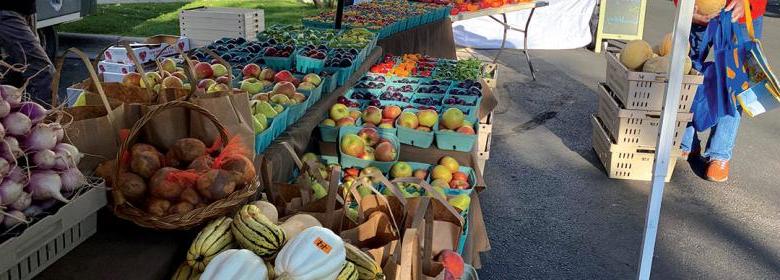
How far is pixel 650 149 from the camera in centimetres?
502

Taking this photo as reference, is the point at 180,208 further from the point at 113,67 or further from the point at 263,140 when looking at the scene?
the point at 113,67

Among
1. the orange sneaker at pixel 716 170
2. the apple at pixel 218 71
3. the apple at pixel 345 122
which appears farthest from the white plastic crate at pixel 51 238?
the orange sneaker at pixel 716 170

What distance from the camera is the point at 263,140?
2.72 metres

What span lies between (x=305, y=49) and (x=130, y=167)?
2.64m

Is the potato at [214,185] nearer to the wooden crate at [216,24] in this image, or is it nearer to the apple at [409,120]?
the apple at [409,120]

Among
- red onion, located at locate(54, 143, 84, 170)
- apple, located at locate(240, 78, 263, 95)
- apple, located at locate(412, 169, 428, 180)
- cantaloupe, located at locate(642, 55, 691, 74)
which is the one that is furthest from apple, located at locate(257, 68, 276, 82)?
cantaloupe, located at locate(642, 55, 691, 74)

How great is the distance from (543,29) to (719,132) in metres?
6.15

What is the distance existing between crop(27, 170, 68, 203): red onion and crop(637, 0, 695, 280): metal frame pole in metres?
2.07

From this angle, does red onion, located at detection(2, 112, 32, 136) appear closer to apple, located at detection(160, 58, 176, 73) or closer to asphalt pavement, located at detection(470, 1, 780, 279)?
apple, located at detection(160, 58, 176, 73)

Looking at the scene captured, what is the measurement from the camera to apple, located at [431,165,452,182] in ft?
10.6

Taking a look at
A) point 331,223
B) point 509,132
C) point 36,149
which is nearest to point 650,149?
point 509,132

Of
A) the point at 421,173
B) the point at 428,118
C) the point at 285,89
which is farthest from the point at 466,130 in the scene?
the point at 285,89

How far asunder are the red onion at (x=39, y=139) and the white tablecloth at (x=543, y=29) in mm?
9700

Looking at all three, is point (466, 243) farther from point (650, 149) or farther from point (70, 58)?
point (70, 58)
